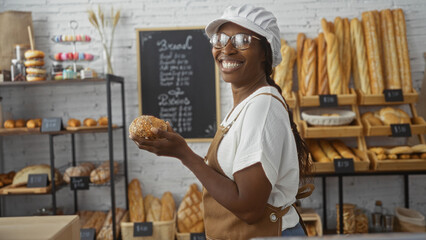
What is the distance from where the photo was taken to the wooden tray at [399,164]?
249cm

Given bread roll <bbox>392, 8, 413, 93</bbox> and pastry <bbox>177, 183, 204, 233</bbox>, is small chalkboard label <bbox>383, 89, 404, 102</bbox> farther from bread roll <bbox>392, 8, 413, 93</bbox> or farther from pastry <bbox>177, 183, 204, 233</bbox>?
pastry <bbox>177, 183, 204, 233</bbox>

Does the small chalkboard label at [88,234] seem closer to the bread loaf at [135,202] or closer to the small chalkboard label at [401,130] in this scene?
the bread loaf at [135,202]

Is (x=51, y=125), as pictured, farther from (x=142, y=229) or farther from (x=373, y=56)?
(x=373, y=56)

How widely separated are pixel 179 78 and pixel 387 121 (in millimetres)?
1676

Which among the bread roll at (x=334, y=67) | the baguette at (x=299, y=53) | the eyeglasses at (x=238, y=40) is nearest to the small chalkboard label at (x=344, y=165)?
the bread roll at (x=334, y=67)

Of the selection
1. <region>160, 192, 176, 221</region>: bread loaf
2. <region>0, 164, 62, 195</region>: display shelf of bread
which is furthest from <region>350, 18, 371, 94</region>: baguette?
<region>0, 164, 62, 195</region>: display shelf of bread

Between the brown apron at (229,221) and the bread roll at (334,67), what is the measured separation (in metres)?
1.79

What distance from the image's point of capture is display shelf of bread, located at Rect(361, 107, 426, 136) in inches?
102

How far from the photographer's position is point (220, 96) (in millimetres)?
3055

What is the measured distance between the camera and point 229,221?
109 centimetres

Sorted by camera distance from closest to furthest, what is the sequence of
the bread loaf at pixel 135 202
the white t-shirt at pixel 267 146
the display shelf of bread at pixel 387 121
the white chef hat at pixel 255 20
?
the white t-shirt at pixel 267 146 < the white chef hat at pixel 255 20 < the display shelf of bread at pixel 387 121 < the bread loaf at pixel 135 202

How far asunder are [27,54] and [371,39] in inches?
104

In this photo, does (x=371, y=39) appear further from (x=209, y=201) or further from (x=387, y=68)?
(x=209, y=201)

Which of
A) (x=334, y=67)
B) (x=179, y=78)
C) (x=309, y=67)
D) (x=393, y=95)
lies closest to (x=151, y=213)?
(x=179, y=78)
